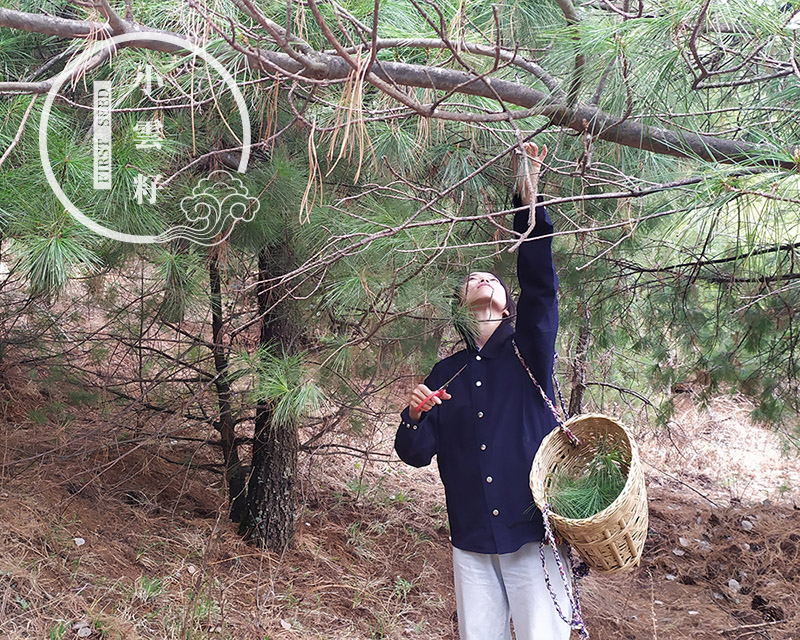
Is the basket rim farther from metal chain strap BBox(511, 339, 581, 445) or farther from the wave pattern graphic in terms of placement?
the wave pattern graphic

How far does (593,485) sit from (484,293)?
0.66 metres

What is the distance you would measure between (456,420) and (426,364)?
619mm

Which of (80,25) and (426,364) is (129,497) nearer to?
(426,364)

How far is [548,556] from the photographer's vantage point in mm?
2043

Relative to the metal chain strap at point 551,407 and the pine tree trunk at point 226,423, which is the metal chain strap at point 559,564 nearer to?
the metal chain strap at point 551,407

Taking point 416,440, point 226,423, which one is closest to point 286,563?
point 226,423

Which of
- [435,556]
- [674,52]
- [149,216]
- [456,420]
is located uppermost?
[674,52]

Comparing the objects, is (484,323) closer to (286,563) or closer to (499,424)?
(499,424)

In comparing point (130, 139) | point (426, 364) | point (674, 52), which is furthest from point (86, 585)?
point (674, 52)

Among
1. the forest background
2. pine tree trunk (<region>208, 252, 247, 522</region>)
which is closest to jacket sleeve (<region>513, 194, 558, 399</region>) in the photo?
the forest background

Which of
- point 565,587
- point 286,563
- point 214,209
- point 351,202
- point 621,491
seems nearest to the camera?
point 621,491

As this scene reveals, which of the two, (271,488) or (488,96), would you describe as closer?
(488,96)

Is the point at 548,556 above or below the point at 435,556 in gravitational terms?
above

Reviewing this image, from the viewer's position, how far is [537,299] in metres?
2.04
